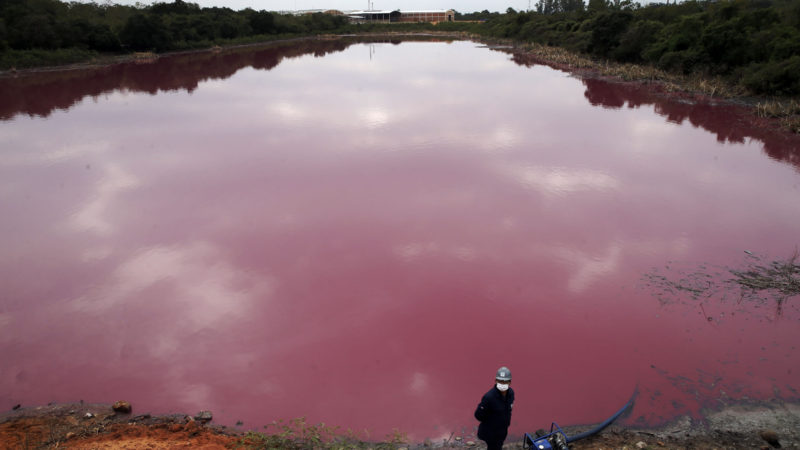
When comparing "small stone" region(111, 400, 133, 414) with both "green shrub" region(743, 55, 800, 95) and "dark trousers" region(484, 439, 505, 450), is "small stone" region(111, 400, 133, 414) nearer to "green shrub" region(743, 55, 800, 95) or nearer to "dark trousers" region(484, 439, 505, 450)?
"dark trousers" region(484, 439, 505, 450)

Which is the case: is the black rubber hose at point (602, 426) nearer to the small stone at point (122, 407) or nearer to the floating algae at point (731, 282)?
the floating algae at point (731, 282)

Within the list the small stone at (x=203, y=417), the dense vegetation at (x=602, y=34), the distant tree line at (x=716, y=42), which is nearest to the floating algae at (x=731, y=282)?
the small stone at (x=203, y=417)

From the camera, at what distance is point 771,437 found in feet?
14.2

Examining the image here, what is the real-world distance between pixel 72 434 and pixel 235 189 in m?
7.21

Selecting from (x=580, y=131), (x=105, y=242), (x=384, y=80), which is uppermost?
(x=384, y=80)

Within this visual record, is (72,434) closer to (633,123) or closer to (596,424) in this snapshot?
(596,424)

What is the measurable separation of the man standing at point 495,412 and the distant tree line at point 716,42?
20802 mm

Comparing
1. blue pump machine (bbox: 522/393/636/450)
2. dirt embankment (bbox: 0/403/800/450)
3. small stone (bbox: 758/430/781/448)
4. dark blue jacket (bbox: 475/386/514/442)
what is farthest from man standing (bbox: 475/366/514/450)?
small stone (bbox: 758/430/781/448)

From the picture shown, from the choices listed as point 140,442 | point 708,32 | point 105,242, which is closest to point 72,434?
point 140,442

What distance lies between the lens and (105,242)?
27.8 ft

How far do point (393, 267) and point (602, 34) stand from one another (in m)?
30.2

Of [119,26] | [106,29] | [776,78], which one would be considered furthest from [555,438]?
[119,26]

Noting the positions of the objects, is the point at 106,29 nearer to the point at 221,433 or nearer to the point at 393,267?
the point at 393,267

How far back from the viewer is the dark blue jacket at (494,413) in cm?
360
